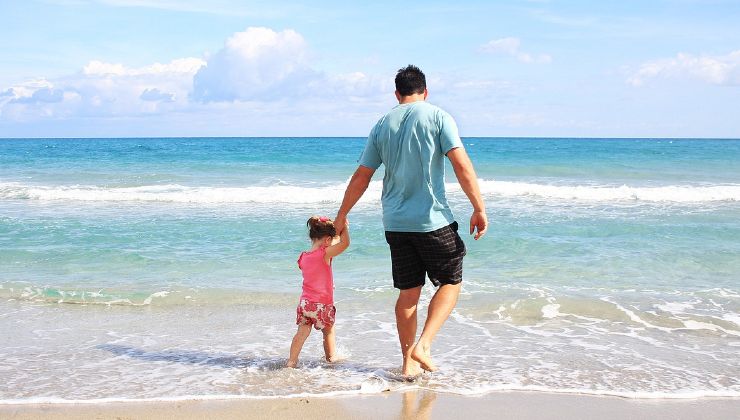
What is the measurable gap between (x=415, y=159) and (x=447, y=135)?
0.24m

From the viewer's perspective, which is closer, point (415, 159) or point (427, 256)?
point (415, 159)

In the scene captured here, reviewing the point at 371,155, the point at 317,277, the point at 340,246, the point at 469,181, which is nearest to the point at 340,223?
the point at 340,246

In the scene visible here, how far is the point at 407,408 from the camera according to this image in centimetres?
409

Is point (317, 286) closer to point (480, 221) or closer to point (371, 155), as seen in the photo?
point (371, 155)

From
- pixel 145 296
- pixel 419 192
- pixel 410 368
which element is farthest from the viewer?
pixel 145 296

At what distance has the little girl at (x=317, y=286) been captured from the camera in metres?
4.86

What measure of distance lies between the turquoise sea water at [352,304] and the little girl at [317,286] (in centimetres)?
27

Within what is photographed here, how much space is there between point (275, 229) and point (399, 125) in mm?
7511

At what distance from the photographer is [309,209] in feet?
50.6

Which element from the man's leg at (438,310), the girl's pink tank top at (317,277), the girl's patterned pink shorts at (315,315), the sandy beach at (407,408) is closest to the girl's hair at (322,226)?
the girl's pink tank top at (317,277)

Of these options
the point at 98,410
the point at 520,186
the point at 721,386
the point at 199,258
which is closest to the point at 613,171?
the point at 520,186

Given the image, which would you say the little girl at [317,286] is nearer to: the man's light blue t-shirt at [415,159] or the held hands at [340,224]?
the held hands at [340,224]

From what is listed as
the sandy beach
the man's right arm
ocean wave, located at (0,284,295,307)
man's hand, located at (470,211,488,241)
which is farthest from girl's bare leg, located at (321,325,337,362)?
ocean wave, located at (0,284,295,307)

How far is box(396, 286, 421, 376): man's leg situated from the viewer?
4492 millimetres
